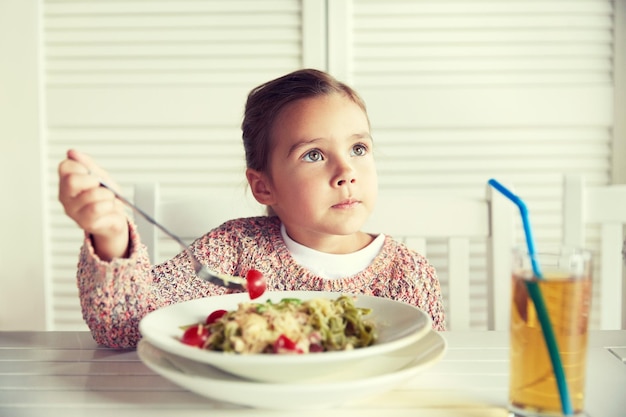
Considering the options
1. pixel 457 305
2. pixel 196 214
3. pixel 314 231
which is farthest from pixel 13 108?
pixel 457 305

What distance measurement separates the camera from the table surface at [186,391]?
2.26ft

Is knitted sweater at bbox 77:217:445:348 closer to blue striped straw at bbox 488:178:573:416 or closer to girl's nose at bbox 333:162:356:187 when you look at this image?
girl's nose at bbox 333:162:356:187

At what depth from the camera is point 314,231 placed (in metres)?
1.24

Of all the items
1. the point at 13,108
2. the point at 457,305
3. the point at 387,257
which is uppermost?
the point at 13,108

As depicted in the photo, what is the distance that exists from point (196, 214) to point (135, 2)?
105 centimetres

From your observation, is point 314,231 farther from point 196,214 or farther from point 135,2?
point 135,2

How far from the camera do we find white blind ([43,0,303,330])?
2066 millimetres

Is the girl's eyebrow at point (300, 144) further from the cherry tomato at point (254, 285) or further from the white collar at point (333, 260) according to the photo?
the cherry tomato at point (254, 285)

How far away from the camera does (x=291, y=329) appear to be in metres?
0.72

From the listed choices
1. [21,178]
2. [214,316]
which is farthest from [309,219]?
[21,178]

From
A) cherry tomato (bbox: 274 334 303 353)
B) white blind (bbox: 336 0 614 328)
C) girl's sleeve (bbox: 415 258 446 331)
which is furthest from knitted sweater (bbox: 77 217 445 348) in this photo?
white blind (bbox: 336 0 614 328)

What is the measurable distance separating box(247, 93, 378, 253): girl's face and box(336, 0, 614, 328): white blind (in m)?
0.86

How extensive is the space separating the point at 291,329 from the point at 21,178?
1671mm

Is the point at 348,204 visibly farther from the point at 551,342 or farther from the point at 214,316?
the point at 551,342
